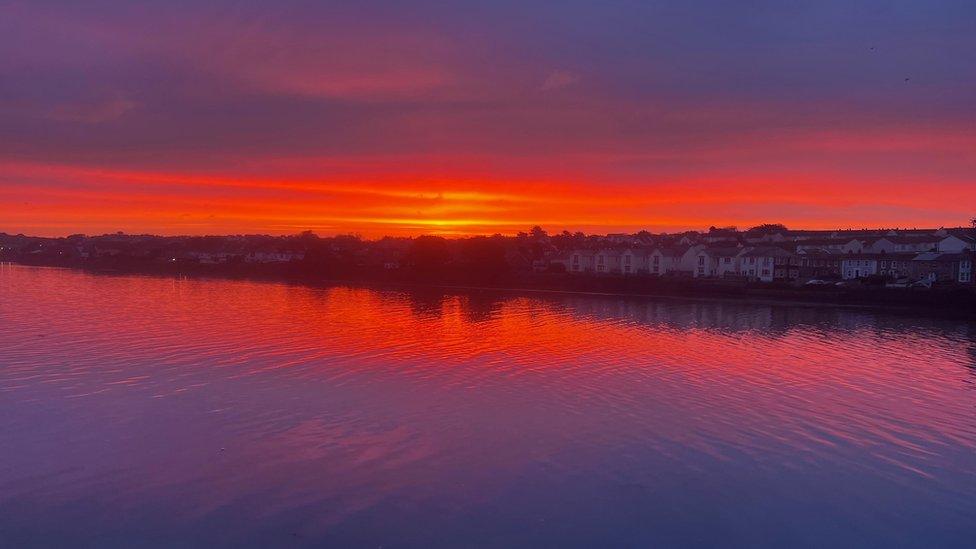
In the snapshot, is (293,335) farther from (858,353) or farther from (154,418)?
(858,353)

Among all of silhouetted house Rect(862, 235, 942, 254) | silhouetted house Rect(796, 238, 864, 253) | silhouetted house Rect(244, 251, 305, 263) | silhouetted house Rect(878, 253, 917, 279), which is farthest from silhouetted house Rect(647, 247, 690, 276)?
silhouetted house Rect(244, 251, 305, 263)

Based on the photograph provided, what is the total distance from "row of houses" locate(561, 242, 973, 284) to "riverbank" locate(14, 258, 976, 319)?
707 cm

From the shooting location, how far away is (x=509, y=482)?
1063cm

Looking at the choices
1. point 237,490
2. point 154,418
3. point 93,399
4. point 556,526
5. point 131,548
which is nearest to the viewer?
point 131,548

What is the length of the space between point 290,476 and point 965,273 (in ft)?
207

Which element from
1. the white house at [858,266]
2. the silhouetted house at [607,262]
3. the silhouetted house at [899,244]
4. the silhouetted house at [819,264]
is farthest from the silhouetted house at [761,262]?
the silhouetted house at [607,262]

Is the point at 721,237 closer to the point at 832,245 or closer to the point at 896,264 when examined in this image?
the point at 832,245

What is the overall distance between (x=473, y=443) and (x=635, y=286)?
48.6m

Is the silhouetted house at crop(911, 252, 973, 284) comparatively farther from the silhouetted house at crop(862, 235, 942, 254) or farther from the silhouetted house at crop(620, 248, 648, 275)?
the silhouetted house at crop(620, 248, 648, 275)

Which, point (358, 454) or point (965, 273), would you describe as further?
point (965, 273)

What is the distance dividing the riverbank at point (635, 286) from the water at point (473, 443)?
2243 cm

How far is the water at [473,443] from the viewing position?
Result: 29.7ft

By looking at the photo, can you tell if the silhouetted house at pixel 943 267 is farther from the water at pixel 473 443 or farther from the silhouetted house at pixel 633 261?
the water at pixel 473 443

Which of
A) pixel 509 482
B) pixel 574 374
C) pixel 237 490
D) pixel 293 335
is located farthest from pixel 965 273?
pixel 237 490
